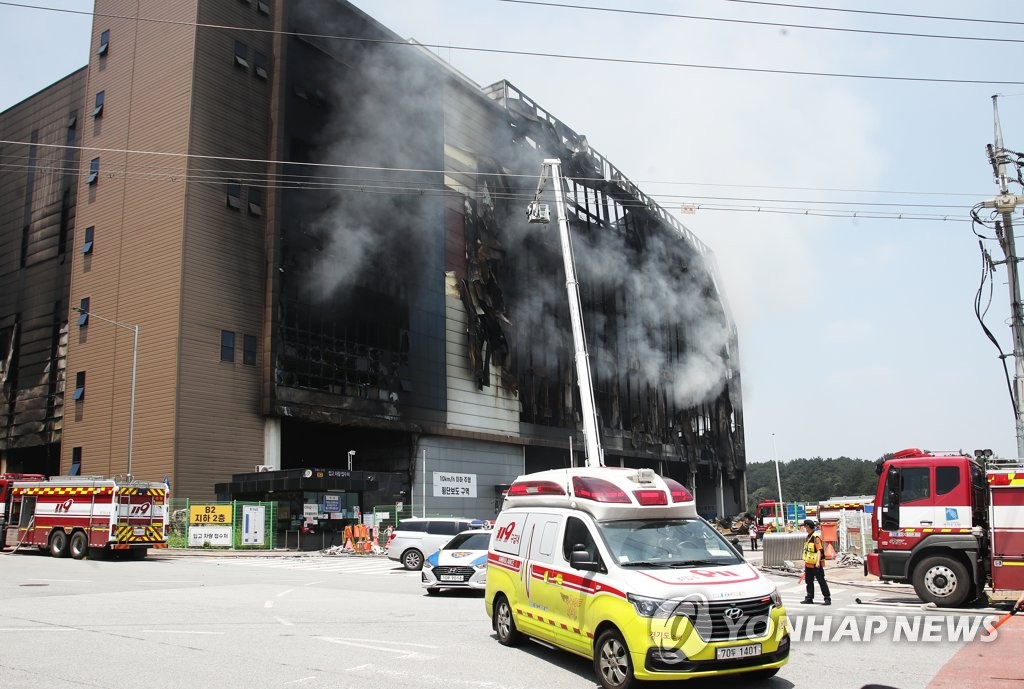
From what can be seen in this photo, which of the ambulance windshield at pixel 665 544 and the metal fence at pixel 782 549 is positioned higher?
the ambulance windshield at pixel 665 544

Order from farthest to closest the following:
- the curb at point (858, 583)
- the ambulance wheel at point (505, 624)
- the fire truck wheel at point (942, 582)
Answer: the curb at point (858, 583) < the fire truck wheel at point (942, 582) < the ambulance wheel at point (505, 624)

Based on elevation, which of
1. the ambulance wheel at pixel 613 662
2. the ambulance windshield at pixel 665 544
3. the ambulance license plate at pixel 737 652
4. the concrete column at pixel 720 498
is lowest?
the concrete column at pixel 720 498

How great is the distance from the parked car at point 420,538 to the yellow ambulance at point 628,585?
46.9 ft

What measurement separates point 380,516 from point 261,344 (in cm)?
1037

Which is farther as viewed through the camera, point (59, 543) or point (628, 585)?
point (59, 543)

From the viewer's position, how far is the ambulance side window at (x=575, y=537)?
793cm

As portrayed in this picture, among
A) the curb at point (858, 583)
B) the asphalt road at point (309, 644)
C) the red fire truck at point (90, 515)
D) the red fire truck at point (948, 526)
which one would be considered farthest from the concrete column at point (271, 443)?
the red fire truck at point (948, 526)

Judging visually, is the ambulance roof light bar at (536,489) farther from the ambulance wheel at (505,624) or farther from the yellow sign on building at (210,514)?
the yellow sign on building at (210,514)

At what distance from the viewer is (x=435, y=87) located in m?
49.8

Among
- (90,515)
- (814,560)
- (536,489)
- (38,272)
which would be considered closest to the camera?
(536,489)

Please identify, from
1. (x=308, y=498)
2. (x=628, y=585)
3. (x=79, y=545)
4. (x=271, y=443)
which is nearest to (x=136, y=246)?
(x=271, y=443)

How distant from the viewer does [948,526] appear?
13492 millimetres

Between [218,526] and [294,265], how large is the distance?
1359 cm

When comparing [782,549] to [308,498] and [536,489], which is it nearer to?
[536,489]
